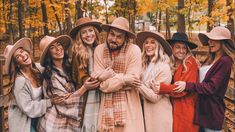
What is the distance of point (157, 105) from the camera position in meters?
4.80

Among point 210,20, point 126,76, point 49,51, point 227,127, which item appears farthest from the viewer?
point 210,20

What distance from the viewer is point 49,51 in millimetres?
4703

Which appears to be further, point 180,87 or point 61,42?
point 61,42

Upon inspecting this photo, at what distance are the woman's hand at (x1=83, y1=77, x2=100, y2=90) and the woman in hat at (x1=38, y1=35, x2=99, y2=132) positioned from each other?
5 cm

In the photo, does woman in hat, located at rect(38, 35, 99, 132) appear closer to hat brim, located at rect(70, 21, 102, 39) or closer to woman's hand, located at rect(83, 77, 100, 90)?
woman's hand, located at rect(83, 77, 100, 90)

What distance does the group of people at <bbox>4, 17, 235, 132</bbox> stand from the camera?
4543 mm

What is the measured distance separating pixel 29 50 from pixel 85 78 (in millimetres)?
785

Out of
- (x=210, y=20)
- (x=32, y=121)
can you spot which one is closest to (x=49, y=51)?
(x=32, y=121)

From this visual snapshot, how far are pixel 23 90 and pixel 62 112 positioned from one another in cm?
56

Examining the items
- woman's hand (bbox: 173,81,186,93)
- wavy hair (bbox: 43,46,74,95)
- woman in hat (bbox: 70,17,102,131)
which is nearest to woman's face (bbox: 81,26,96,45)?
woman in hat (bbox: 70,17,102,131)

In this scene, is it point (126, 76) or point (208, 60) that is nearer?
point (126, 76)

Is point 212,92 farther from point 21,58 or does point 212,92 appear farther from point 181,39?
point 21,58

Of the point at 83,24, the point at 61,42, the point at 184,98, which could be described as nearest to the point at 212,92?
the point at 184,98

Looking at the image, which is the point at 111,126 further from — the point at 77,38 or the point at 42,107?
the point at 77,38
